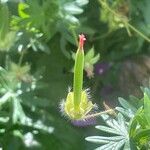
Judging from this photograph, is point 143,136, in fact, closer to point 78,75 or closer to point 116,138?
point 116,138

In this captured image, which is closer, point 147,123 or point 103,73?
point 147,123

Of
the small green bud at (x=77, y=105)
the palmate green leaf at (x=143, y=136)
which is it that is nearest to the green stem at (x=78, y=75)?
the small green bud at (x=77, y=105)

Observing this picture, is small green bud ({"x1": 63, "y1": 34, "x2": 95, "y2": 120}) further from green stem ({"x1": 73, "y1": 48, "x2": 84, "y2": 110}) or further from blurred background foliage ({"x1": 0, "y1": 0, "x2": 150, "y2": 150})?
blurred background foliage ({"x1": 0, "y1": 0, "x2": 150, "y2": 150})

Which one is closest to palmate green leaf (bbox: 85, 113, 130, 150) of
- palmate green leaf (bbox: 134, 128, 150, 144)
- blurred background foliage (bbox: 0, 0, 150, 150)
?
palmate green leaf (bbox: 134, 128, 150, 144)

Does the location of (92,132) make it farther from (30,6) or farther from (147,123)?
(147,123)

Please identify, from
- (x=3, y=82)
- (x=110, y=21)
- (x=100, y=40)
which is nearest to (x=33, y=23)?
(x=3, y=82)

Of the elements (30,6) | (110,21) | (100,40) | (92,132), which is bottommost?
(92,132)
